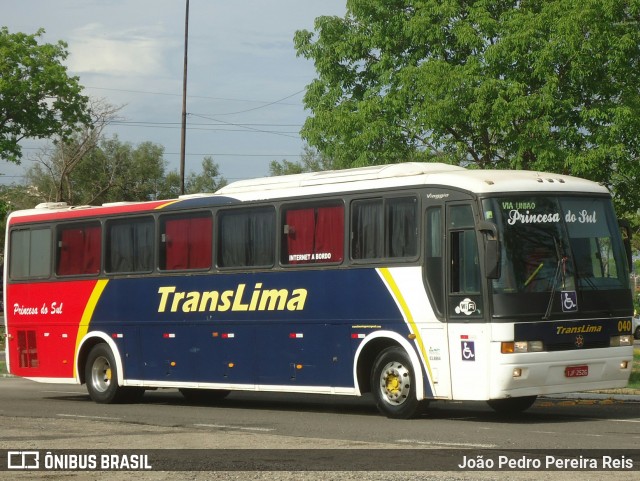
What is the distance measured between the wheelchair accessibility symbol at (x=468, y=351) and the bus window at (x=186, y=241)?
5.52 metres

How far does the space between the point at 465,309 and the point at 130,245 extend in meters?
7.61

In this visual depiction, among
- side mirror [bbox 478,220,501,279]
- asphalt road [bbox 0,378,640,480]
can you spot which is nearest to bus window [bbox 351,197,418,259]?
side mirror [bbox 478,220,501,279]

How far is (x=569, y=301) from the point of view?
1673 centimetres

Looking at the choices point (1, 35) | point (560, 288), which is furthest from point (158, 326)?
point (1, 35)

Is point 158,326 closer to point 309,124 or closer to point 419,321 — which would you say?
point 419,321

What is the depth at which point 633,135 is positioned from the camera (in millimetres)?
28094

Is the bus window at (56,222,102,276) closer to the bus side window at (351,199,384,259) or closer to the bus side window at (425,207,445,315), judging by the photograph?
the bus side window at (351,199,384,259)

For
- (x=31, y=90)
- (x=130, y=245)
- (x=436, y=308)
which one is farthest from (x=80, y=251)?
(x=31, y=90)

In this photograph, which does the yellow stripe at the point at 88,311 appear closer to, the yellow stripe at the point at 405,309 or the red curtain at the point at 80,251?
Result: the red curtain at the point at 80,251

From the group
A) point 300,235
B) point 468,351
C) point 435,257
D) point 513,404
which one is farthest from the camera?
point 300,235

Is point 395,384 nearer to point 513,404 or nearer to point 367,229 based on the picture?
point 513,404

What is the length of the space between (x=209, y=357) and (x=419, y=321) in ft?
15.5

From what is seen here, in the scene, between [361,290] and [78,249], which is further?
[78,249]

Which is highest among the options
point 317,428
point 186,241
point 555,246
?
point 186,241
